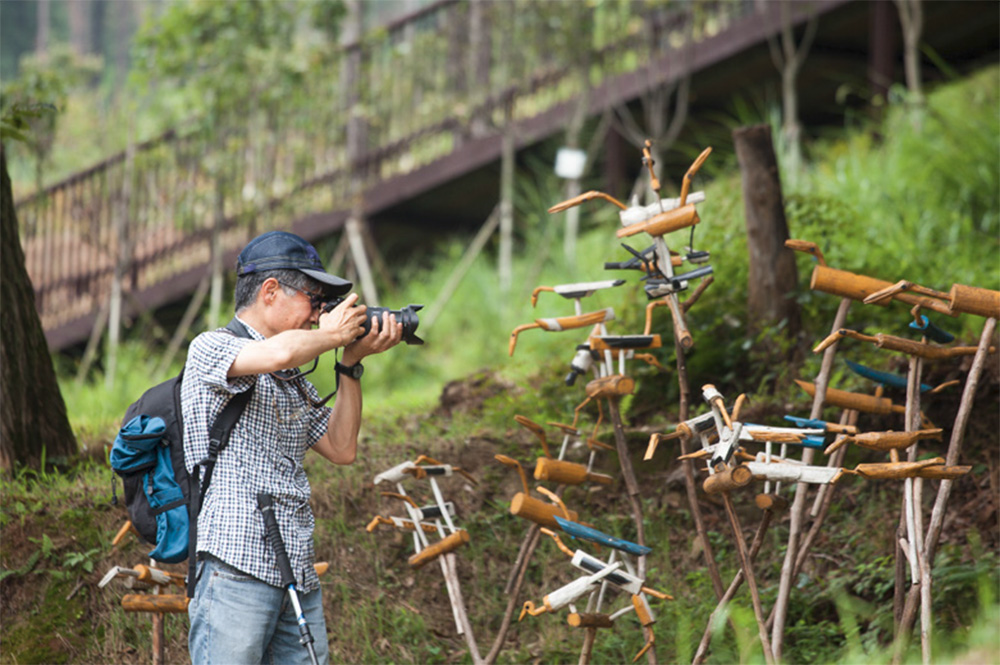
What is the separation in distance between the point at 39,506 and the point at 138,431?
2.29 m

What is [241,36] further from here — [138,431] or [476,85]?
[138,431]

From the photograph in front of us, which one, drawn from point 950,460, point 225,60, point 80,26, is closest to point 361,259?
point 225,60

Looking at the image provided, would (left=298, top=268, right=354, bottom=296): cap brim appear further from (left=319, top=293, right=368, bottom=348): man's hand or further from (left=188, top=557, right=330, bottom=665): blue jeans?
(left=188, top=557, right=330, bottom=665): blue jeans

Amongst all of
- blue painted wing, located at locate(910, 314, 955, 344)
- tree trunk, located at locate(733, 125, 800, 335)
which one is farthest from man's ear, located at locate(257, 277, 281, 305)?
tree trunk, located at locate(733, 125, 800, 335)

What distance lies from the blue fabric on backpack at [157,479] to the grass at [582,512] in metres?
1.74

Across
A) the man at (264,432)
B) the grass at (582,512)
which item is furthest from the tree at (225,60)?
the man at (264,432)

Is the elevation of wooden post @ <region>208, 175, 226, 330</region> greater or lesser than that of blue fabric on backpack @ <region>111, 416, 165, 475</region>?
greater

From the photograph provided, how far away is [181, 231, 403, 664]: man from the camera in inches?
112

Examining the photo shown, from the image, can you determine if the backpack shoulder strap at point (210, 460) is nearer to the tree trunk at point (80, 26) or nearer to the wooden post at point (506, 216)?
the wooden post at point (506, 216)

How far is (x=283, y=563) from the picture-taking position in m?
2.87

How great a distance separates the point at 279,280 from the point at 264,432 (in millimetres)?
462

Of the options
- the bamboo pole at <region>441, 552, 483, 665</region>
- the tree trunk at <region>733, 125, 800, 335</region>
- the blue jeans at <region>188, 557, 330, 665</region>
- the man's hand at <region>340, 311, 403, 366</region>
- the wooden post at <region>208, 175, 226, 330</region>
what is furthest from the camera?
the wooden post at <region>208, 175, 226, 330</region>

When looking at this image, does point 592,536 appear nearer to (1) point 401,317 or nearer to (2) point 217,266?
(1) point 401,317

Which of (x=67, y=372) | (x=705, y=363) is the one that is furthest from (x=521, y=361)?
(x=67, y=372)
